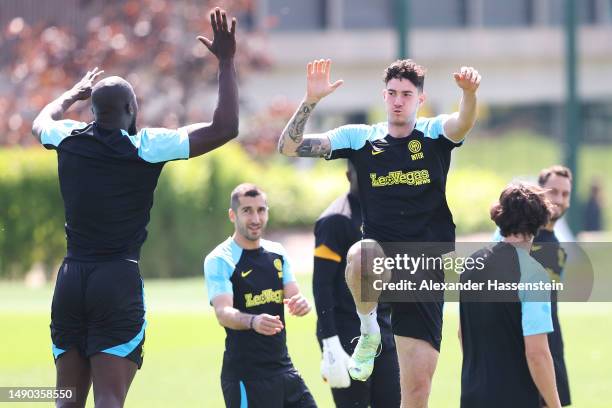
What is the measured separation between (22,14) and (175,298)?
17.6 m

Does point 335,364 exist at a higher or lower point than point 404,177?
lower

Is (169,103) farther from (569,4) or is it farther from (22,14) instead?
(569,4)

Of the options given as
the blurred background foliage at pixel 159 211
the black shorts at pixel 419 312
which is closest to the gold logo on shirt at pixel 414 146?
the black shorts at pixel 419 312

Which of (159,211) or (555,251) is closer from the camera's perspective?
(555,251)

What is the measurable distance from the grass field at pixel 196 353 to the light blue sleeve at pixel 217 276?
3.35 metres

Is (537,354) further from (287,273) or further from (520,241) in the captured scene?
(287,273)

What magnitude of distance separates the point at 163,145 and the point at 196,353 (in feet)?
24.3

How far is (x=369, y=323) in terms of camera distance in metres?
7.62

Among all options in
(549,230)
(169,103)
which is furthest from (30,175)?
(549,230)

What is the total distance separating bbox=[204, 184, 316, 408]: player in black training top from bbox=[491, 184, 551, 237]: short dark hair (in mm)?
1476

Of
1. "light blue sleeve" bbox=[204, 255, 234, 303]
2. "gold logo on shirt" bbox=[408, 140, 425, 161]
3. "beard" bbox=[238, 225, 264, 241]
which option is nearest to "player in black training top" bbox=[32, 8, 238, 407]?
"light blue sleeve" bbox=[204, 255, 234, 303]

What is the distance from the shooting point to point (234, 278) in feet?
25.1

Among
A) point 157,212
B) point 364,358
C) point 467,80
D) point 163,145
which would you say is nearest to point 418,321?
point 364,358

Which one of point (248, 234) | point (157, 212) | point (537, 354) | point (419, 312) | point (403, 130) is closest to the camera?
point (537, 354)
